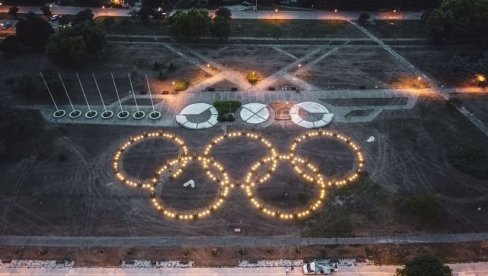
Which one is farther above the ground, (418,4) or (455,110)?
(418,4)

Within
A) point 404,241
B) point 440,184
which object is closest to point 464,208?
point 440,184

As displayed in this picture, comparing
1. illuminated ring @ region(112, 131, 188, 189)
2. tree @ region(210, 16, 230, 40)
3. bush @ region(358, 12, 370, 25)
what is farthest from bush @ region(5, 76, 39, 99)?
bush @ region(358, 12, 370, 25)

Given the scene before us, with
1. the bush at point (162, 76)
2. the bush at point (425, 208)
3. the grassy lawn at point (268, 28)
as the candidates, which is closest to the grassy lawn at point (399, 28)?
the grassy lawn at point (268, 28)

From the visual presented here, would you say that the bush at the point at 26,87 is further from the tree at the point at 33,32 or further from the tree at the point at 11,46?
the tree at the point at 33,32

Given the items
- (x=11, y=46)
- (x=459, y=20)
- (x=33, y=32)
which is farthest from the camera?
(x=11, y=46)

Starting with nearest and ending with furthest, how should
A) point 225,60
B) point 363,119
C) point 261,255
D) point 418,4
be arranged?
point 261,255 < point 363,119 < point 225,60 < point 418,4

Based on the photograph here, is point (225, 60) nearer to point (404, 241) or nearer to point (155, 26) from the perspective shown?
point (155, 26)

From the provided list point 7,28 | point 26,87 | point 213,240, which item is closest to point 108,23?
point 7,28

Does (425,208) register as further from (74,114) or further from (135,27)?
(135,27)
